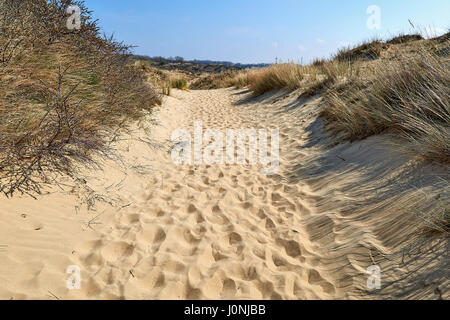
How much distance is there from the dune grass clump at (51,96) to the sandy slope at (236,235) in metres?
0.30

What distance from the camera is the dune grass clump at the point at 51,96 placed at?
255 centimetres

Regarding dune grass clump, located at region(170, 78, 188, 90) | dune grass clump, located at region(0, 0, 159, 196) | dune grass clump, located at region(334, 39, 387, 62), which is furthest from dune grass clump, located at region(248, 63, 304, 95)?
dune grass clump, located at region(0, 0, 159, 196)

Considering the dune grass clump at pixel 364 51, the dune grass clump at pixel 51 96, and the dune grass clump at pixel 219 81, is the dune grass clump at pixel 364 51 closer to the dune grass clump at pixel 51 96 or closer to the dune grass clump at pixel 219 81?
the dune grass clump at pixel 219 81

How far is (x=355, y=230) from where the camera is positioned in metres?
2.38

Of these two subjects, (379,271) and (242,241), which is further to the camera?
(242,241)

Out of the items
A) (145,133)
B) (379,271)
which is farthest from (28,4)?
(379,271)

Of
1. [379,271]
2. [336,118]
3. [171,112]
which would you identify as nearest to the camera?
[379,271]

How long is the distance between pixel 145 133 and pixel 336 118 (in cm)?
378

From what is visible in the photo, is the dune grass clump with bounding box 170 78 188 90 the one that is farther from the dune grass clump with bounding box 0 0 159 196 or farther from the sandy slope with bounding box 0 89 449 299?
the sandy slope with bounding box 0 89 449 299

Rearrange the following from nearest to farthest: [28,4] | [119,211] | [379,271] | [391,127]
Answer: [379,271] → [119,211] → [391,127] → [28,4]

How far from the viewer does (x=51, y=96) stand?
3305mm
